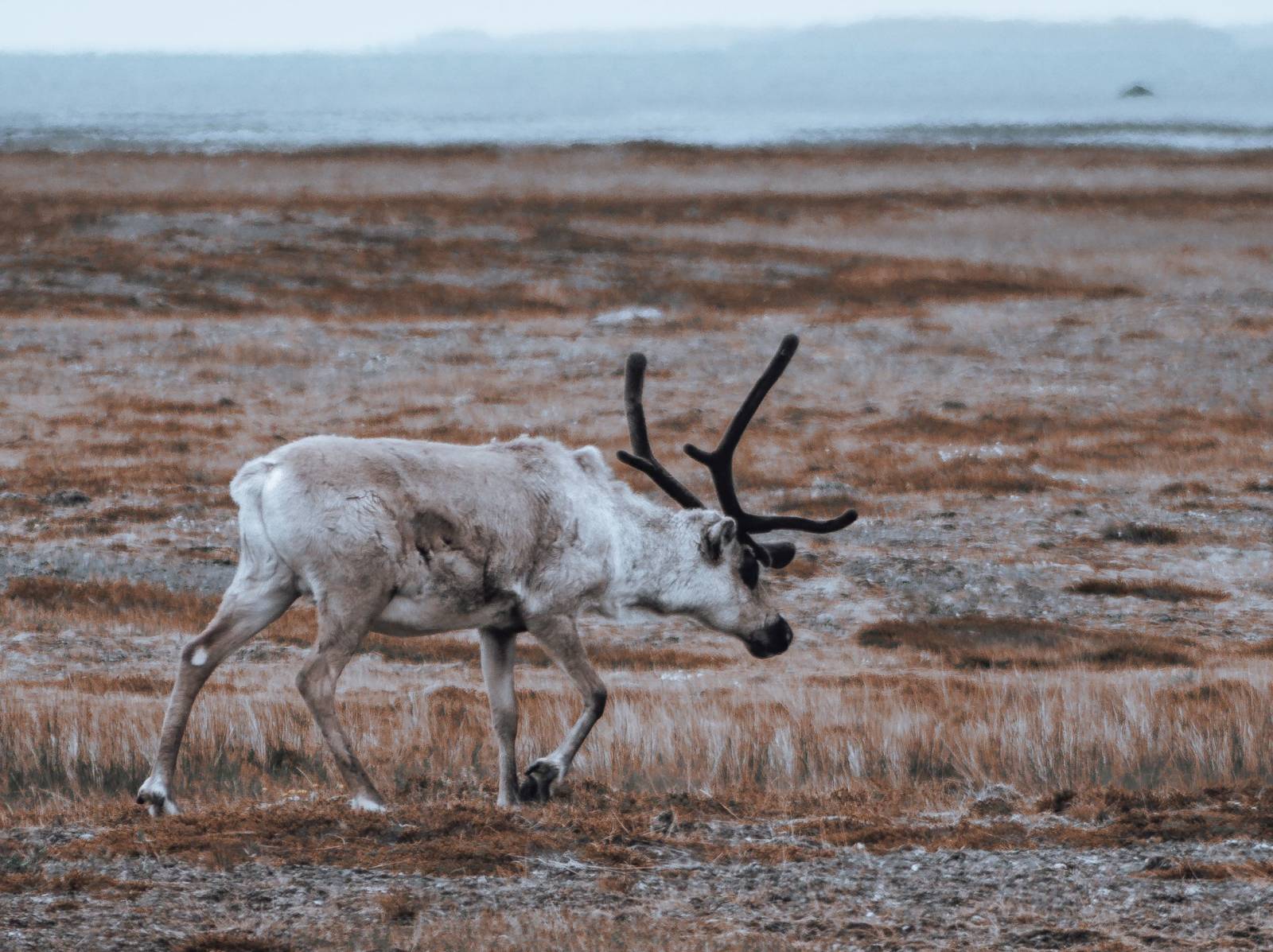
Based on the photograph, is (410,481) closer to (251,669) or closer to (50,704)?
(50,704)

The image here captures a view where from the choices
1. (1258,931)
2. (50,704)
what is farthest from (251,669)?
(1258,931)

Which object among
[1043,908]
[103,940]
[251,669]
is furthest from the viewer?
[251,669]

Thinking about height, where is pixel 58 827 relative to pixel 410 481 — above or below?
below

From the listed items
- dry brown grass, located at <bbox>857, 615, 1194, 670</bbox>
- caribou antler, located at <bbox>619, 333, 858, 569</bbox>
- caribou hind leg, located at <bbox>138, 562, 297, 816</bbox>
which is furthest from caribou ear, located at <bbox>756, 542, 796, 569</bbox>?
dry brown grass, located at <bbox>857, 615, 1194, 670</bbox>

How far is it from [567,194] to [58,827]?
59.6 metres

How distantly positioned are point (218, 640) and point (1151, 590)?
40.0 feet

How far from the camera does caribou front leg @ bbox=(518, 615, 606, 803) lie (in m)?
8.66

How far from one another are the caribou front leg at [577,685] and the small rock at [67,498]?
13.2 metres

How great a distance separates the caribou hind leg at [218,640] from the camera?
26.4 ft

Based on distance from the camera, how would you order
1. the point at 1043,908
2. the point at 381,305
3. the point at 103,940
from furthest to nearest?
the point at 381,305 < the point at 1043,908 < the point at 103,940

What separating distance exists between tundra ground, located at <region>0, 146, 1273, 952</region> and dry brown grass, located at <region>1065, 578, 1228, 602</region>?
2.6 inches

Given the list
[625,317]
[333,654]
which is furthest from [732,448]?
[625,317]

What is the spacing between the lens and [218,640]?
823cm

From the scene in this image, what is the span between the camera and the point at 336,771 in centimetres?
957
